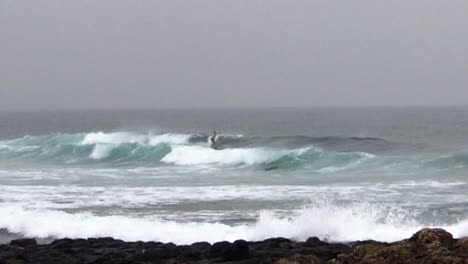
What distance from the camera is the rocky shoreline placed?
10733 millimetres

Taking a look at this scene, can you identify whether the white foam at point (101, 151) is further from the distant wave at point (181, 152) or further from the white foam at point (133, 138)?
the white foam at point (133, 138)

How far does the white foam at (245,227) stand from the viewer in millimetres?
16438

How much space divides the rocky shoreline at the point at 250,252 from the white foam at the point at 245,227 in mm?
2876

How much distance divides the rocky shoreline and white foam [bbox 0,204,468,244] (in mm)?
2876

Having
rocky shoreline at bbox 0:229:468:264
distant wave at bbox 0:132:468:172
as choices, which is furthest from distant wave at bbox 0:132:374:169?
rocky shoreline at bbox 0:229:468:264

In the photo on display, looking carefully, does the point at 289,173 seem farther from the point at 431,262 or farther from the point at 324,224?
the point at 431,262

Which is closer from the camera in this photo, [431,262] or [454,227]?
[431,262]

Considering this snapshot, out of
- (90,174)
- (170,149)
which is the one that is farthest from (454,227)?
(170,149)

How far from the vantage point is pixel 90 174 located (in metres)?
31.8

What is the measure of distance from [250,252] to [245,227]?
16.0 feet

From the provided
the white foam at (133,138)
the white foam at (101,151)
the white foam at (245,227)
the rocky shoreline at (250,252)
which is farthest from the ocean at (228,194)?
the white foam at (133,138)

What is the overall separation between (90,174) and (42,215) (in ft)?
42.6

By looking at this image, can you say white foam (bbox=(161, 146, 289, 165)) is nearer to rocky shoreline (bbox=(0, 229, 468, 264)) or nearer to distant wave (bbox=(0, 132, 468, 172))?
distant wave (bbox=(0, 132, 468, 172))

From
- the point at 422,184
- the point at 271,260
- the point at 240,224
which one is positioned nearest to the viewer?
the point at 271,260
